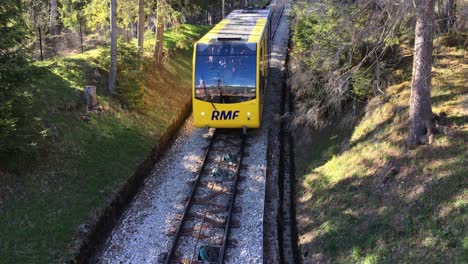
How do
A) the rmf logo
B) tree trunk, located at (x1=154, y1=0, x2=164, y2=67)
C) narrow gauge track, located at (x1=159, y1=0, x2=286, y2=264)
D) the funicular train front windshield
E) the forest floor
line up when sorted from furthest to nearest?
1. tree trunk, located at (x1=154, y1=0, x2=164, y2=67)
2. the rmf logo
3. the funicular train front windshield
4. narrow gauge track, located at (x1=159, y1=0, x2=286, y2=264)
5. the forest floor

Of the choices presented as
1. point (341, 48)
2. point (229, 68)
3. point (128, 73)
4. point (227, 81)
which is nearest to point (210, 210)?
point (227, 81)

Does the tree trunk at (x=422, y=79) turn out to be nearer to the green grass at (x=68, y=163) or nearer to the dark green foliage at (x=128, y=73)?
A: the green grass at (x=68, y=163)

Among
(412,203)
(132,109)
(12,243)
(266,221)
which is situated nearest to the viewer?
(412,203)

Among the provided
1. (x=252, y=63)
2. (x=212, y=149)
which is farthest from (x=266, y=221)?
(x=252, y=63)

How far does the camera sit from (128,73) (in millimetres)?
16531

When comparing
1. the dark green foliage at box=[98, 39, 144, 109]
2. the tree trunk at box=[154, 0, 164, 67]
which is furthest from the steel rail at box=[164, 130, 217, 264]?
the tree trunk at box=[154, 0, 164, 67]

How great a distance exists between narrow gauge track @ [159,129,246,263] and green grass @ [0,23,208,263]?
2.16 meters

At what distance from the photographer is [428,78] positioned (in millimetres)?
9484

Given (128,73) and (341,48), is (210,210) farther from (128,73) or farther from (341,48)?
(128,73)

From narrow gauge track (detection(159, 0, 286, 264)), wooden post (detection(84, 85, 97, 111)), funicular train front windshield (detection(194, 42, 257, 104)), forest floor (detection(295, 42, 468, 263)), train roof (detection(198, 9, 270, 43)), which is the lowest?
narrow gauge track (detection(159, 0, 286, 264))

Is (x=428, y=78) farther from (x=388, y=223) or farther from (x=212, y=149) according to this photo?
(x=212, y=149)

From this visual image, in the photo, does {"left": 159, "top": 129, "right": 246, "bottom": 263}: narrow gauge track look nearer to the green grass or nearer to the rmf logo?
the rmf logo

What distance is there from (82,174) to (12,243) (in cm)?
308

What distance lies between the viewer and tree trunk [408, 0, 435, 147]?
Answer: 906cm
